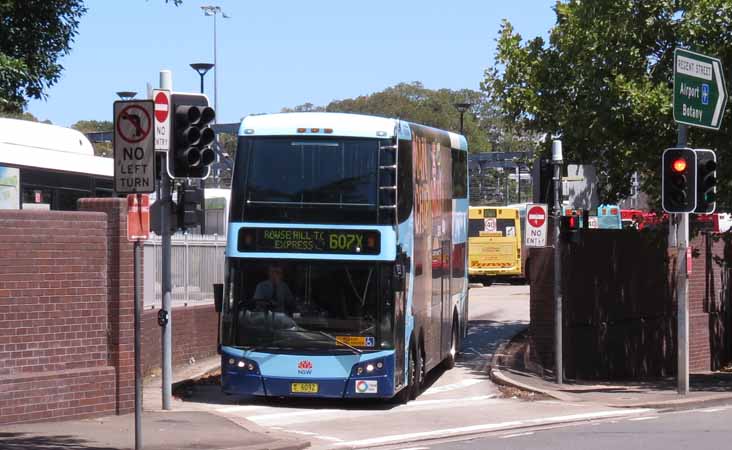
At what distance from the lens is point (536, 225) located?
21344 mm

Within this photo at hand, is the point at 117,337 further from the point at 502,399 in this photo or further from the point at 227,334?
the point at 502,399

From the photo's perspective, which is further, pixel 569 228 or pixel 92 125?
pixel 92 125

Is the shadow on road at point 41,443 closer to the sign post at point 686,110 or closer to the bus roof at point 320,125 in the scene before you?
the bus roof at point 320,125

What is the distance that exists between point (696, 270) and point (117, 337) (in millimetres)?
16919

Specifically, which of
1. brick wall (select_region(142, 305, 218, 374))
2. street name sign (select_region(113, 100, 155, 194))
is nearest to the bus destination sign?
brick wall (select_region(142, 305, 218, 374))

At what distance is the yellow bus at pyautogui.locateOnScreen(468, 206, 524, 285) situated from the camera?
50562mm

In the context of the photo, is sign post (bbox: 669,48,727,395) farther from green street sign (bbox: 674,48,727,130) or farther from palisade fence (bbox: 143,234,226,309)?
palisade fence (bbox: 143,234,226,309)

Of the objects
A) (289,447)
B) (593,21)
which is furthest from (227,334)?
(593,21)

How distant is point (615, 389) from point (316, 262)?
7257mm

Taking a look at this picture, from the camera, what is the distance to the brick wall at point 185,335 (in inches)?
812

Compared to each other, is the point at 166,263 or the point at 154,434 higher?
the point at 166,263

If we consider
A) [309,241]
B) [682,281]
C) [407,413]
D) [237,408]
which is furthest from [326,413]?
[682,281]

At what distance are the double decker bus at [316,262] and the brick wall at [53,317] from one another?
220cm

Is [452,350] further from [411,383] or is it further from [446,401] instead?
[411,383]
